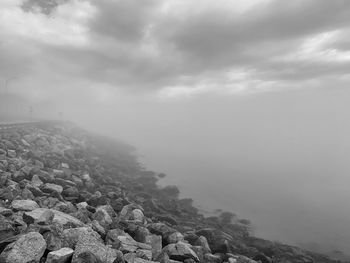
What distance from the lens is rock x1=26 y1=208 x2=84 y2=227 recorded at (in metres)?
11.5

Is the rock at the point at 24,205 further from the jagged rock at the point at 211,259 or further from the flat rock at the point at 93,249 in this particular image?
the jagged rock at the point at 211,259

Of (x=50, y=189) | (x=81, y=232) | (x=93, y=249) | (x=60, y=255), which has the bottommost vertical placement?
(x=93, y=249)

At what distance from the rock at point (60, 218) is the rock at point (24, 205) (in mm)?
779

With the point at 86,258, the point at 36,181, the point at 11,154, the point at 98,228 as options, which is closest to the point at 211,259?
the point at 98,228

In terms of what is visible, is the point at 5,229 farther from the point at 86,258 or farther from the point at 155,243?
the point at 155,243

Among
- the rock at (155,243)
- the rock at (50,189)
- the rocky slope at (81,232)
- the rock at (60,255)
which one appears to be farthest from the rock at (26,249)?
the rock at (50,189)

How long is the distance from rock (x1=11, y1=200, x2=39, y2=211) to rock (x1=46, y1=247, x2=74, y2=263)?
424 cm

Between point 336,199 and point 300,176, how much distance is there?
64.6 ft

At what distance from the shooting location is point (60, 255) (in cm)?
904

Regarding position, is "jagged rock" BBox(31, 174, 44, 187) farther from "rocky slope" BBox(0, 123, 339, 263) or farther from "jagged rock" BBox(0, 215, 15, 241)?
"jagged rock" BBox(0, 215, 15, 241)

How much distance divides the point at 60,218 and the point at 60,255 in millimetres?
3472

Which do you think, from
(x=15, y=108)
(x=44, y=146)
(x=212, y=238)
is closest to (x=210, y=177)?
(x=44, y=146)

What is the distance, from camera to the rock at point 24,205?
12.4 metres

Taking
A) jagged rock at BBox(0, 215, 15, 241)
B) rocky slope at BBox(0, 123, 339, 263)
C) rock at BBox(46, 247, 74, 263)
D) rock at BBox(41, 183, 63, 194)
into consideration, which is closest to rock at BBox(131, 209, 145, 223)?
rocky slope at BBox(0, 123, 339, 263)
